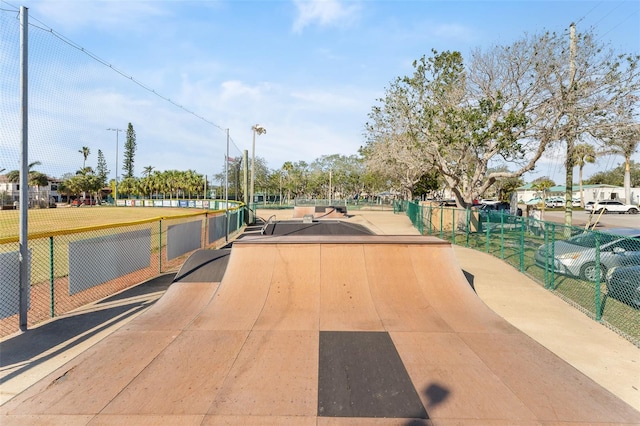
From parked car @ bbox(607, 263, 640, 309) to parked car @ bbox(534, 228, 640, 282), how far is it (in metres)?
0.68

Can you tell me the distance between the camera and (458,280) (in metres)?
7.73

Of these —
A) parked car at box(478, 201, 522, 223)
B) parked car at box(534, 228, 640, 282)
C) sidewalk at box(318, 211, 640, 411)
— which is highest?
parked car at box(478, 201, 522, 223)

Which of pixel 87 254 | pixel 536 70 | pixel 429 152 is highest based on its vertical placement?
pixel 536 70

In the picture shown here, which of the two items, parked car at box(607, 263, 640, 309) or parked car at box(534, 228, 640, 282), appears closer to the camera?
parked car at box(607, 263, 640, 309)

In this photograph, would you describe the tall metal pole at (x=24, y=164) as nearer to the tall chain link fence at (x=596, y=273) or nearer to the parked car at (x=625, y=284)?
the tall chain link fence at (x=596, y=273)

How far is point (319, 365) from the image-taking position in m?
4.48

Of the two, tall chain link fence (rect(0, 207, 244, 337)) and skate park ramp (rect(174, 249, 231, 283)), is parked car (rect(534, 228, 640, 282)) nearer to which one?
skate park ramp (rect(174, 249, 231, 283))

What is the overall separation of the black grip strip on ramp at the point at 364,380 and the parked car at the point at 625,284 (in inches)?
196

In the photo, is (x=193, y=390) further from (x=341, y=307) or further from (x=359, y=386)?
(x=341, y=307)

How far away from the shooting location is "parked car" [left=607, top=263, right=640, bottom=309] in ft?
21.3

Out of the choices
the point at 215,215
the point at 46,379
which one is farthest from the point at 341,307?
the point at 215,215

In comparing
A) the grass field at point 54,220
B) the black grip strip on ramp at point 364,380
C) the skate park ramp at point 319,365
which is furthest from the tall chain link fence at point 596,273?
the grass field at point 54,220

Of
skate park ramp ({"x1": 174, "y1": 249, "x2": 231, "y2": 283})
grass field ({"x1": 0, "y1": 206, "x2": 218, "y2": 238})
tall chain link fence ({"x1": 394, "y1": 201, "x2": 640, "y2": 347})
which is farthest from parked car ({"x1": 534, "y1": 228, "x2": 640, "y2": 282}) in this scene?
grass field ({"x1": 0, "y1": 206, "x2": 218, "y2": 238})

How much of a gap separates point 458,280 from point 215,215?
11.9 meters
